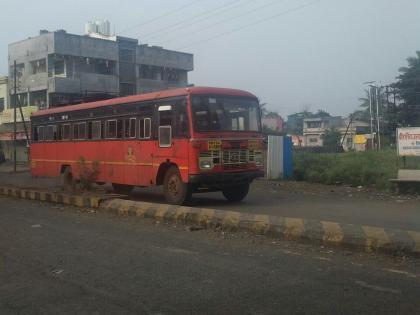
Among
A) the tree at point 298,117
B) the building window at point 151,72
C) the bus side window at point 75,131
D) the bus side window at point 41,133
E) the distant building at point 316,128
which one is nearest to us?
the bus side window at point 75,131

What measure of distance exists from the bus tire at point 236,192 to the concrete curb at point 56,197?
11.1ft

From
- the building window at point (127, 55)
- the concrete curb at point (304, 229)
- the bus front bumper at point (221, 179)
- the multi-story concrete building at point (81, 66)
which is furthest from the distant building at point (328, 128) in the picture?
the concrete curb at point (304, 229)

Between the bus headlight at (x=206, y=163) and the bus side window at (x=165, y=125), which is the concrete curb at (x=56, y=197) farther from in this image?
the bus headlight at (x=206, y=163)

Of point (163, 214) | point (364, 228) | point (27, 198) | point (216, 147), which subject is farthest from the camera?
point (27, 198)

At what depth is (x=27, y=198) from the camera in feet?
54.1

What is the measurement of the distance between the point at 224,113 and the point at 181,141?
1260mm

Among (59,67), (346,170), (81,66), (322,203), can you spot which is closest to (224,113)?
(322,203)

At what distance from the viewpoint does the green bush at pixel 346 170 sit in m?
17.5

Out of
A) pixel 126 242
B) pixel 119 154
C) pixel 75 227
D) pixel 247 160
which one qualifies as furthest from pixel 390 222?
pixel 119 154

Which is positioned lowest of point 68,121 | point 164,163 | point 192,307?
point 192,307

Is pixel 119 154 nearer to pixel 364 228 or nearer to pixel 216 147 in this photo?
pixel 216 147

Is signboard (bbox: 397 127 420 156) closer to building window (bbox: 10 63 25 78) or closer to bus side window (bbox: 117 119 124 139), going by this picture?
bus side window (bbox: 117 119 124 139)

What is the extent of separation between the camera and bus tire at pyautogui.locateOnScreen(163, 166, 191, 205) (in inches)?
499

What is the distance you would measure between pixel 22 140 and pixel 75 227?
136 ft
